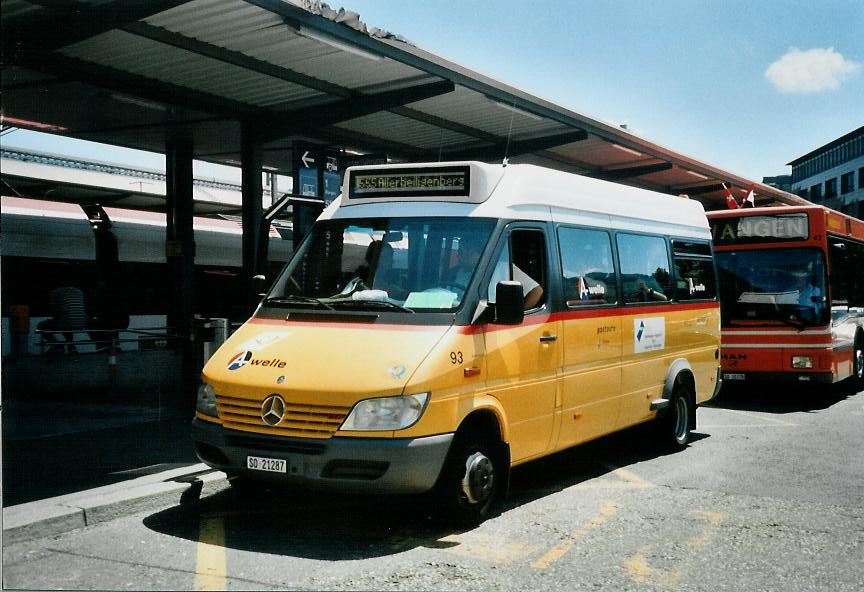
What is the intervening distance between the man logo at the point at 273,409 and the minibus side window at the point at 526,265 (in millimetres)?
1735

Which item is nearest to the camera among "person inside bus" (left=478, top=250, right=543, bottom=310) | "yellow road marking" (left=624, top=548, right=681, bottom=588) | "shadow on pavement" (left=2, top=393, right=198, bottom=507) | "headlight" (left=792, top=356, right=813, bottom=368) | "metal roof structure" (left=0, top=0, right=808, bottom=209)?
"yellow road marking" (left=624, top=548, right=681, bottom=588)

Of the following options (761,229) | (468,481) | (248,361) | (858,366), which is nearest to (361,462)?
(468,481)

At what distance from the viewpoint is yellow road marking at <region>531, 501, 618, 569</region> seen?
213 inches

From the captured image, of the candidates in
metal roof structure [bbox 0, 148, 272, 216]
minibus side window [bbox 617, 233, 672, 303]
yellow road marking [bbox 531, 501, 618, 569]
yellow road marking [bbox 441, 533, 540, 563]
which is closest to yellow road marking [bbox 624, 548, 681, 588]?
yellow road marking [bbox 531, 501, 618, 569]

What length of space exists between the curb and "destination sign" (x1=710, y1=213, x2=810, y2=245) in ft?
29.7

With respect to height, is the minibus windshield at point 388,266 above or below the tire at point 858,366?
above

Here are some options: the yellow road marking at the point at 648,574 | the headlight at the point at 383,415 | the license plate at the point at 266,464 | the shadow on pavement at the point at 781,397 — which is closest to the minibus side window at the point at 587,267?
the headlight at the point at 383,415

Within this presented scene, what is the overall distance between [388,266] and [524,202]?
4.04ft

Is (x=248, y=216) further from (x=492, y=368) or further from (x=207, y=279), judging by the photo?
(x=492, y=368)

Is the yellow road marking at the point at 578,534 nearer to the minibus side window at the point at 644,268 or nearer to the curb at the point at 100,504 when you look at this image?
the minibus side window at the point at 644,268

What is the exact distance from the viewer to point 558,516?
652 centimetres

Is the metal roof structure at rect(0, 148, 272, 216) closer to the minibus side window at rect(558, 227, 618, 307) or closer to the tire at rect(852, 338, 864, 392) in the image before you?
the minibus side window at rect(558, 227, 618, 307)

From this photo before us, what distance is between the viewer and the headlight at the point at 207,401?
19.9ft

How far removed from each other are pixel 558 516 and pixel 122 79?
8551 mm
